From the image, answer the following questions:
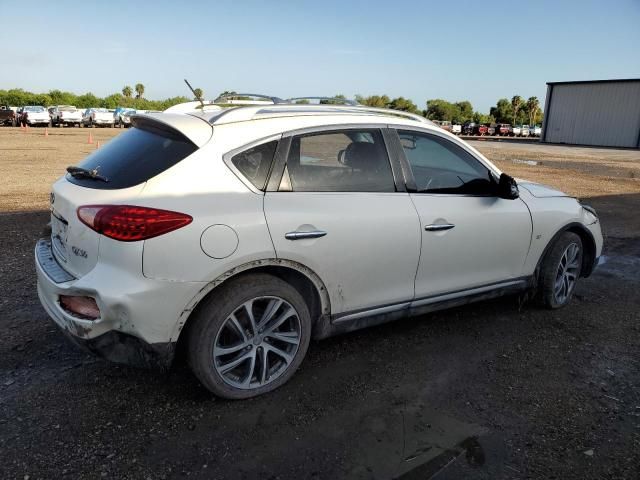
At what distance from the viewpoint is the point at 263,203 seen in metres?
2.90

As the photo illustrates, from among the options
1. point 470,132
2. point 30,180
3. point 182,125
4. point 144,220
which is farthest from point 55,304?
point 470,132

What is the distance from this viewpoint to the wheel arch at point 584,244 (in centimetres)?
441

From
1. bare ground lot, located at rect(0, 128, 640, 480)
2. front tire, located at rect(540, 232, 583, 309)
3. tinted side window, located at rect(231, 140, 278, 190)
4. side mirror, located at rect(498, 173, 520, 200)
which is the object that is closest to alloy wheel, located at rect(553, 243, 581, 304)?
front tire, located at rect(540, 232, 583, 309)

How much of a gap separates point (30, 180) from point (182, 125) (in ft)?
33.2

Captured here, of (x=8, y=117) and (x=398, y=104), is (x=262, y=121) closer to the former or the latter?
(x=8, y=117)

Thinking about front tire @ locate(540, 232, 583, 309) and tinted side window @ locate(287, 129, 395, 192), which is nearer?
tinted side window @ locate(287, 129, 395, 192)

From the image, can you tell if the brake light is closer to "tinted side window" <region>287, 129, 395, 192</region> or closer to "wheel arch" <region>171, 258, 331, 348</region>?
"wheel arch" <region>171, 258, 331, 348</region>

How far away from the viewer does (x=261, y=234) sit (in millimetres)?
2826

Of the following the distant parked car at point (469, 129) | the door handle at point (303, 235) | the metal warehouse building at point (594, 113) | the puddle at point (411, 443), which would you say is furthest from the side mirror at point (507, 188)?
the distant parked car at point (469, 129)

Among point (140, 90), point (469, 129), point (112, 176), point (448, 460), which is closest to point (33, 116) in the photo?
point (112, 176)

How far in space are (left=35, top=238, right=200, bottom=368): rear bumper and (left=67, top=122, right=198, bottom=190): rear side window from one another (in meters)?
0.54

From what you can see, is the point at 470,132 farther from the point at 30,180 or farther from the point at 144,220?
the point at 144,220

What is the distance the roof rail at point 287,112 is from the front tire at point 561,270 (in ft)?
5.45

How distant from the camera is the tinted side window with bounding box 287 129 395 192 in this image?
315 centimetres
